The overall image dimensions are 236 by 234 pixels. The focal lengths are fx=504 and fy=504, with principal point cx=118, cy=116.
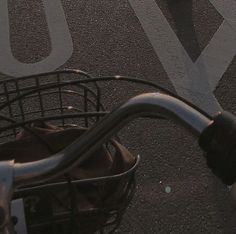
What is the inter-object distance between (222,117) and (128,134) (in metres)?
2.52

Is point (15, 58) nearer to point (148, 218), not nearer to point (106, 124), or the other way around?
point (148, 218)

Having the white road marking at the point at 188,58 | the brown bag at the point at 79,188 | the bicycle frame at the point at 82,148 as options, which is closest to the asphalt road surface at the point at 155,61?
the white road marking at the point at 188,58

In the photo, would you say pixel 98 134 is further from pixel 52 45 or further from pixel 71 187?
pixel 52 45

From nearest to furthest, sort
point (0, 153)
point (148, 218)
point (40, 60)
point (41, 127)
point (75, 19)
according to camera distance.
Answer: point (0, 153) < point (41, 127) < point (148, 218) < point (40, 60) < point (75, 19)

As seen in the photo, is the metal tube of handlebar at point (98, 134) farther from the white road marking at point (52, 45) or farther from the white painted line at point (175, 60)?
the white road marking at point (52, 45)

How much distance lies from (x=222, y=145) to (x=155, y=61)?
339 centimetres

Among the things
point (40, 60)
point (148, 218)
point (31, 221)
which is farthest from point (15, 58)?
point (31, 221)

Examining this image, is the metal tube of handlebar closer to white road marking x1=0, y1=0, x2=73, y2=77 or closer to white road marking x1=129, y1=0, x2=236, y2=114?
white road marking x1=129, y1=0, x2=236, y2=114

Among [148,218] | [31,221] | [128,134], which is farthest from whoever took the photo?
[128,134]

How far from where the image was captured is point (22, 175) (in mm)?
1166

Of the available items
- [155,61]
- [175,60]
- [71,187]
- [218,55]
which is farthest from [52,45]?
[71,187]

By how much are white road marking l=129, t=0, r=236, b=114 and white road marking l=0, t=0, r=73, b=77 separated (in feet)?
2.52

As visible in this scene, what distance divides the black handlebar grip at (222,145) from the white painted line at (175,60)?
9.24 ft

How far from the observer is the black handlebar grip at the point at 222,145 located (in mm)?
1049
